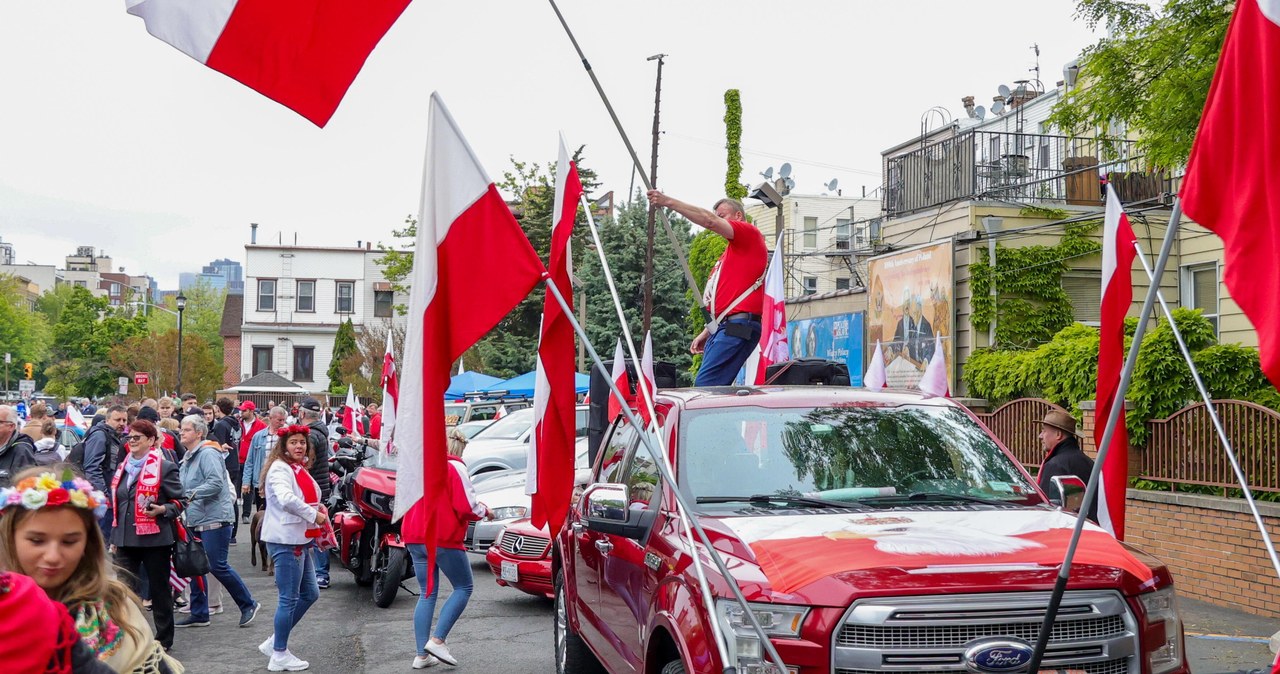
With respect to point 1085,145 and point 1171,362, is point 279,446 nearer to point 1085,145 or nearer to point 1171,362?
point 1171,362

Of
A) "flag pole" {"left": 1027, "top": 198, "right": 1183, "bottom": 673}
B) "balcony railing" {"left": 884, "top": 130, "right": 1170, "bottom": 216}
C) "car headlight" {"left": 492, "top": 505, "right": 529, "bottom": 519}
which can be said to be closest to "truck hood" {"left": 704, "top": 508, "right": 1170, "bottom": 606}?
"flag pole" {"left": 1027, "top": 198, "right": 1183, "bottom": 673}

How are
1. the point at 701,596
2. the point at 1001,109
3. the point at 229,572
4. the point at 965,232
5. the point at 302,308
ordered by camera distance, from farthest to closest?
the point at 302,308
the point at 1001,109
the point at 965,232
the point at 229,572
the point at 701,596

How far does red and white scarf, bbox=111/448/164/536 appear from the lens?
32.0 ft

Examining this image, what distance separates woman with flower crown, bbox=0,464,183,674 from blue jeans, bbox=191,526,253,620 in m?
7.83

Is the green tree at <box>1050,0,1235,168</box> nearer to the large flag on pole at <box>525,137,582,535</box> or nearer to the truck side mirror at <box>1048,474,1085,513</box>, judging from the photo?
the truck side mirror at <box>1048,474,1085,513</box>

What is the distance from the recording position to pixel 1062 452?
9.61m

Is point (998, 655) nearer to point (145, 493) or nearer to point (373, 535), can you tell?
point (145, 493)

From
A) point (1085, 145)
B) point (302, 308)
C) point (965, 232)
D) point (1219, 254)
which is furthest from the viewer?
point (302, 308)

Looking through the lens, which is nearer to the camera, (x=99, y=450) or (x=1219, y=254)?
(x=99, y=450)

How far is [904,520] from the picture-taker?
4.98 meters

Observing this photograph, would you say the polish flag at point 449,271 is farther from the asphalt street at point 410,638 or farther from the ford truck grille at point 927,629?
the asphalt street at point 410,638

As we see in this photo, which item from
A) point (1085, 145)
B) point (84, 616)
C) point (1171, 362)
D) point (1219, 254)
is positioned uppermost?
point (1085, 145)

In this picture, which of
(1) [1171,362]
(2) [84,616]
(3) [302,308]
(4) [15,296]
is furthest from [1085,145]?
(4) [15,296]

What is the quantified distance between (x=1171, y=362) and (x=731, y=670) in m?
10.1
